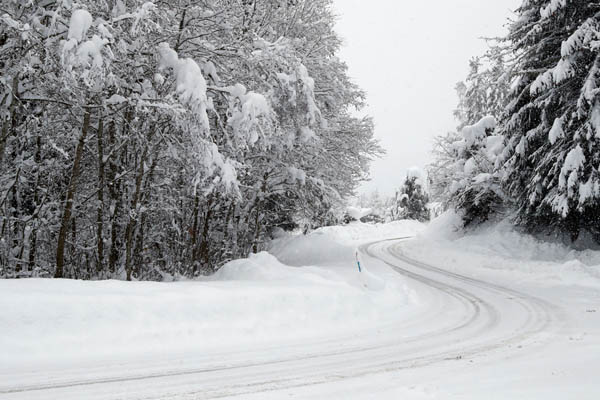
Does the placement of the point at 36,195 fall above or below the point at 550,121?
below

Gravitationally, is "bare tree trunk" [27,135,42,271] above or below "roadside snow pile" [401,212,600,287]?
above

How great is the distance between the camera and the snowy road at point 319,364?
14.7 feet

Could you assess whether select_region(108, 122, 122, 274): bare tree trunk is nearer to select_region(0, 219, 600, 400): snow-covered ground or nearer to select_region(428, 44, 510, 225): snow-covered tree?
select_region(0, 219, 600, 400): snow-covered ground

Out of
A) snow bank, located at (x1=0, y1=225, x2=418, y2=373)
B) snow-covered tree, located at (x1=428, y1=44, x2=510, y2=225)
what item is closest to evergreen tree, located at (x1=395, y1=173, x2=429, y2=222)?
snow-covered tree, located at (x1=428, y1=44, x2=510, y2=225)

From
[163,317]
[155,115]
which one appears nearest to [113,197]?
[155,115]

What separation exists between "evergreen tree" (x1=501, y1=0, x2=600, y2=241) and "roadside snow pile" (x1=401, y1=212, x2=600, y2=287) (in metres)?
1.11

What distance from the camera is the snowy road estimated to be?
448 cm

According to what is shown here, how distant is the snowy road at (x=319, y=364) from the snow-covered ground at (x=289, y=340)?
0.02 meters

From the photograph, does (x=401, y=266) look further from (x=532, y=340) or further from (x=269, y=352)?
(x=269, y=352)

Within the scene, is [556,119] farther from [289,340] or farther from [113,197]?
[113,197]

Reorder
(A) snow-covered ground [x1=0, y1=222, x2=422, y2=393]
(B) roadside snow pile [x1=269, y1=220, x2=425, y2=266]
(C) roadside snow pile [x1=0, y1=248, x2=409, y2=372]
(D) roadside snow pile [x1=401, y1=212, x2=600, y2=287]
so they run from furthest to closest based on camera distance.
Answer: (B) roadside snow pile [x1=269, y1=220, x2=425, y2=266] < (D) roadside snow pile [x1=401, y1=212, x2=600, y2=287] < (C) roadside snow pile [x1=0, y1=248, x2=409, y2=372] < (A) snow-covered ground [x1=0, y1=222, x2=422, y2=393]

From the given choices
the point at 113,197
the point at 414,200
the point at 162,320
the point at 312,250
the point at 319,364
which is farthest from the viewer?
the point at 414,200

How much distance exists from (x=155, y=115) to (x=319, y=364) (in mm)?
6758

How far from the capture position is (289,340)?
22.3 feet
